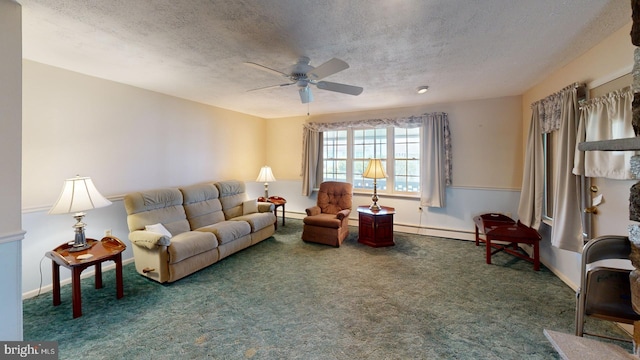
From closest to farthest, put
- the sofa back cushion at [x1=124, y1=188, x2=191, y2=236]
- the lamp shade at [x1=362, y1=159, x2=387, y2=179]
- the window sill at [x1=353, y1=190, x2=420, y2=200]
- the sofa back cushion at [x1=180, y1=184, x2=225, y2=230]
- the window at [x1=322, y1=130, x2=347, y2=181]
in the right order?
the sofa back cushion at [x1=124, y1=188, x2=191, y2=236] < the sofa back cushion at [x1=180, y1=184, x2=225, y2=230] < the lamp shade at [x1=362, y1=159, x2=387, y2=179] < the window sill at [x1=353, y1=190, x2=420, y2=200] < the window at [x1=322, y1=130, x2=347, y2=181]

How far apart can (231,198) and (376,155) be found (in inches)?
119

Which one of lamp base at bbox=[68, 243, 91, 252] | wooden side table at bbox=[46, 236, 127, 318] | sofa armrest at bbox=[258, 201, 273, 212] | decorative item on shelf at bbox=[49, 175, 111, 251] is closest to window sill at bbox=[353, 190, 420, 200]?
sofa armrest at bbox=[258, 201, 273, 212]

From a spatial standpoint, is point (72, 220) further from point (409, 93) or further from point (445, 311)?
point (409, 93)

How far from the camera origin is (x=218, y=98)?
161 inches

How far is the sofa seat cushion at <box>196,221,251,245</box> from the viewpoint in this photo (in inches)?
131

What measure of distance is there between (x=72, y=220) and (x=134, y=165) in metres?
0.96

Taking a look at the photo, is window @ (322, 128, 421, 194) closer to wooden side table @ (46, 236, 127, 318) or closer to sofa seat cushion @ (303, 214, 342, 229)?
sofa seat cushion @ (303, 214, 342, 229)

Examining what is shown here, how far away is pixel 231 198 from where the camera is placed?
443 cm

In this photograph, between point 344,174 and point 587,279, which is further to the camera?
point 344,174

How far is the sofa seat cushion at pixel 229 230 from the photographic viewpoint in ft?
10.9

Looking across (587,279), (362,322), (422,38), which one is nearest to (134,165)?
(362,322)

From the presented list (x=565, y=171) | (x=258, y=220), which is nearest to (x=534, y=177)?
(x=565, y=171)

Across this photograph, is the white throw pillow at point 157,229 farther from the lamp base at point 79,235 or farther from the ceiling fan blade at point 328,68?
the ceiling fan blade at point 328,68

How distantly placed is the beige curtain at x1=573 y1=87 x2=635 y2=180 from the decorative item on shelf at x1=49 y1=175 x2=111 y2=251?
466cm
